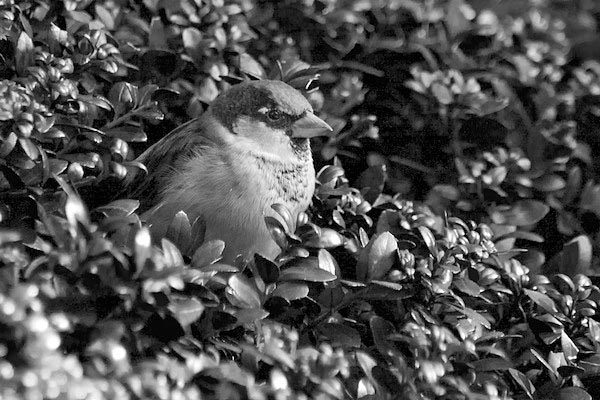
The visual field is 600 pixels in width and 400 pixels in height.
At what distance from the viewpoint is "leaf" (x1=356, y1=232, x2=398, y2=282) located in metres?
2.13

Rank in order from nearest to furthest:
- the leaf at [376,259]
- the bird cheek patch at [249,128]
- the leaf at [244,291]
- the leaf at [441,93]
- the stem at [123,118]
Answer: the leaf at [244,291], the leaf at [376,259], the stem at [123,118], the bird cheek patch at [249,128], the leaf at [441,93]

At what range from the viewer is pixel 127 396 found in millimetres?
1530

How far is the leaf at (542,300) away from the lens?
7.38ft

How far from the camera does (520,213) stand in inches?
115

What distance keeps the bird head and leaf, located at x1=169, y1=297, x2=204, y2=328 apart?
1.02m

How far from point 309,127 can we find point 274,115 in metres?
0.12

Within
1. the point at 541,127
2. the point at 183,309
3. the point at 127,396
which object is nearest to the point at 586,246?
the point at 541,127

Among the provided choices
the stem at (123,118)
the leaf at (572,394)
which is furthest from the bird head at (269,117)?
the leaf at (572,394)

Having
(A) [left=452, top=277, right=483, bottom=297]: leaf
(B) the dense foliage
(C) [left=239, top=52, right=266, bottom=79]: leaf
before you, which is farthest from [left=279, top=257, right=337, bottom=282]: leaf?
(C) [left=239, top=52, right=266, bottom=79]: leaf

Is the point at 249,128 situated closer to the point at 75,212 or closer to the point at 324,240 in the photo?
the point at 324,240

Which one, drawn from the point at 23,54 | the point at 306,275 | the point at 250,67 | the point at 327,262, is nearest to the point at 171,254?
the point at 306,275

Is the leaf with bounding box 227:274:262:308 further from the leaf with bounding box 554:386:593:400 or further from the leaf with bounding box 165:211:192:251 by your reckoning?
the leaf with bounding box 554:386:593:400

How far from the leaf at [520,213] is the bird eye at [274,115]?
77 cm

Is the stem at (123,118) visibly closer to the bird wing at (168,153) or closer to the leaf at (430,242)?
the bird wing at (168,153)
